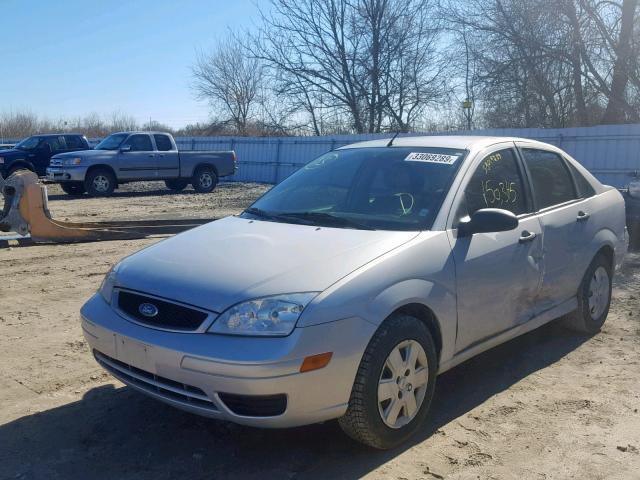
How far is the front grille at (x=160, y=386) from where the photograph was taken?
301 centimetres

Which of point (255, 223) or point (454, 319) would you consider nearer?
point (454, 319)

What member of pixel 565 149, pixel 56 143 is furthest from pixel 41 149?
pixel 565 149

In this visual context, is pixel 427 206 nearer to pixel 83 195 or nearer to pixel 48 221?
pixel 48 221

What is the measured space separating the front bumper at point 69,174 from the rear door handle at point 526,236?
1633cm

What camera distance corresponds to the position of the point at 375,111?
30844mm

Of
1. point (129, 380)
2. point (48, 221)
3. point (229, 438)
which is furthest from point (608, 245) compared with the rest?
point (48, 221)

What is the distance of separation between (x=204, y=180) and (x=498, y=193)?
17564 mm

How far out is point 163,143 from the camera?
794 inches

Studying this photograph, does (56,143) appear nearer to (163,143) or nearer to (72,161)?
(72,161)

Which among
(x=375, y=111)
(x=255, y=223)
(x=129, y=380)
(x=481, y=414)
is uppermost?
(x=375, y=111)

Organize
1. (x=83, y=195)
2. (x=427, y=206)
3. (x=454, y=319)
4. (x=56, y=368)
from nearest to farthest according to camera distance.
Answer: (x=454, y=319), (x=427, y=206), (x=56, y=368), (x=83, y=195)

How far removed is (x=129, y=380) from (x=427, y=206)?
2000mm

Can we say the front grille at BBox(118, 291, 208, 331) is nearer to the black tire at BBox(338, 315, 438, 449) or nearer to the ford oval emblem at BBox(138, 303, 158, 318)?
the ford oval emblem at BBox(138, 303, 158, 318)

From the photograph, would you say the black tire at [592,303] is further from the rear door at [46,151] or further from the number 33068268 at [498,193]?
the rear door at [46,151]
